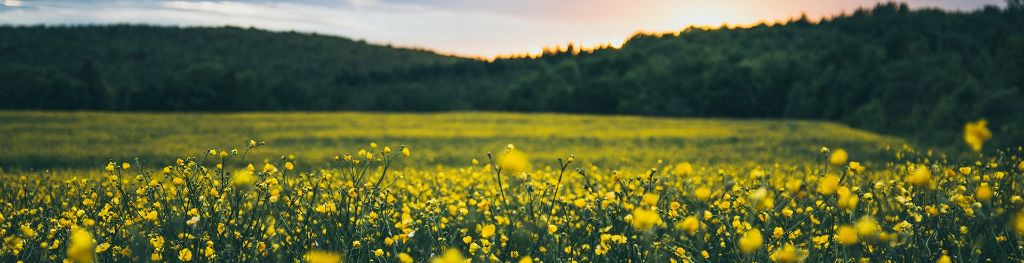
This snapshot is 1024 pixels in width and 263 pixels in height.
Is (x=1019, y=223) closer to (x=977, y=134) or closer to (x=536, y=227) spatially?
(x=977, y=134)

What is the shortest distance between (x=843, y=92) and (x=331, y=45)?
89506 millimetres

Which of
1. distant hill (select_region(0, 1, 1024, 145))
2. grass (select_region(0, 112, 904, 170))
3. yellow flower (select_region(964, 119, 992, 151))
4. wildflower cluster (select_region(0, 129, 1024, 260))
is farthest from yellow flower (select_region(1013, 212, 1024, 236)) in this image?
distant hill (select_region(0, 1, 1024, 145))

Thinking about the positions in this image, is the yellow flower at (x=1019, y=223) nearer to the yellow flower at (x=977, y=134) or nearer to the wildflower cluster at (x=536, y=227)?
the wildflower cluster at (x=536, y=227)

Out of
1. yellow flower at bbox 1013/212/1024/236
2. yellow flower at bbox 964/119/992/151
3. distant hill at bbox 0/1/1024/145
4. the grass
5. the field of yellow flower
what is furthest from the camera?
distant hill at bbox 0/1/1024/145

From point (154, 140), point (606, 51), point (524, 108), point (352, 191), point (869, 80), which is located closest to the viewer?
point (352, 191)

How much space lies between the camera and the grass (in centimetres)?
1430

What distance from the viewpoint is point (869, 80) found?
3912cm

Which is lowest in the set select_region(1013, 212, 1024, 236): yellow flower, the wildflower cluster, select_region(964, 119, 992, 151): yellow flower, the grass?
the grass

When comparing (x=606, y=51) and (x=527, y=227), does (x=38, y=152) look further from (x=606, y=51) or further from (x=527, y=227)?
(x=606, y=51)

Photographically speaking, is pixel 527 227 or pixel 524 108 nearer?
pixel 527 227

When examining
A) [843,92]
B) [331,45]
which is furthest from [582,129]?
[331,45]

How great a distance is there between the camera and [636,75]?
6775cm

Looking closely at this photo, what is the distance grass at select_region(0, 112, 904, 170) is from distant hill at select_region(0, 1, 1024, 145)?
11.8ft

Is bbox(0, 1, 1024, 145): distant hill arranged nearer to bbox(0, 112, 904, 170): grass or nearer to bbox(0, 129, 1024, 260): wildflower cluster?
bbox(0, 112, 904, 170): grass
